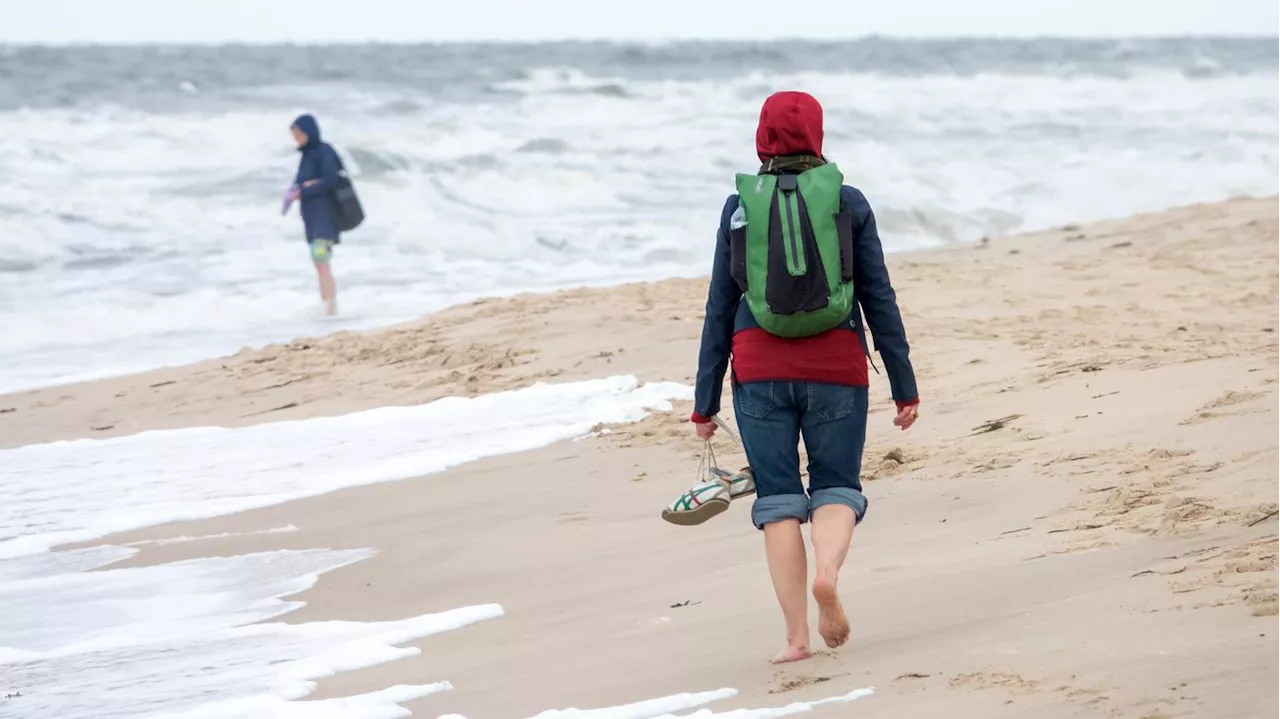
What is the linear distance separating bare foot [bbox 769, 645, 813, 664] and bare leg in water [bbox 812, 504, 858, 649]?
0.07 m

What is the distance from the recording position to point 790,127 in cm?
349

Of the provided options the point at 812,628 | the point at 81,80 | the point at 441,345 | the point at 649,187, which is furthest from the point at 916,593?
the point at 81,80

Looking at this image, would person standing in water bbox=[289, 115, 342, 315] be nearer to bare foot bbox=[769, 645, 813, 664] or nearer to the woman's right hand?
the woman's right hand

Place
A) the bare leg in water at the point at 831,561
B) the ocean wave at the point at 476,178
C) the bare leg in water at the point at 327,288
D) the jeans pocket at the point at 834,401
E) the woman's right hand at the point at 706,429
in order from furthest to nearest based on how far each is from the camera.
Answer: the ocean wave at the point at 476,178
the bare leg in water at the point at 327,288
the woman's right hand at the point at 706,429
the jeans pocket at the point at 834,401
the bare leg in water at the point at 831,561

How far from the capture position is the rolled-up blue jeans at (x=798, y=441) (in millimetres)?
3564

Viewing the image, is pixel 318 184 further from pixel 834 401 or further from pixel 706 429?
pixel 834 401

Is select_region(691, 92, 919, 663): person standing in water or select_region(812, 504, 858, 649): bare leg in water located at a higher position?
select_region(691, 92, 919, 663): person standing in water

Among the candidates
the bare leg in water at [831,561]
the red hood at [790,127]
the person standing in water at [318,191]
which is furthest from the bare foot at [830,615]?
the person standing in water at [318,191]

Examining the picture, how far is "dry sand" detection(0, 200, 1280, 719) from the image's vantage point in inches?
131

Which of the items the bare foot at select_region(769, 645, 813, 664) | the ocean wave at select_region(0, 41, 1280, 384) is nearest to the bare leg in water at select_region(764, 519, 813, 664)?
the bare foot at select_region(769, 645, 813, 664)

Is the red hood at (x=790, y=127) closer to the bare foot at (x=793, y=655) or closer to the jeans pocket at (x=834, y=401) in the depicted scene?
the jeans pocket at (x=834, y=401)

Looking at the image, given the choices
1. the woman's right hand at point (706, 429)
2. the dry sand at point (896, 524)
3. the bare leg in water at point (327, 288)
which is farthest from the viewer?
the bare leg in water at point (327, 288)

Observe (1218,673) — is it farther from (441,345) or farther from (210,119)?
(210,119)

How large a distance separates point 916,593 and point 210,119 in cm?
2474
